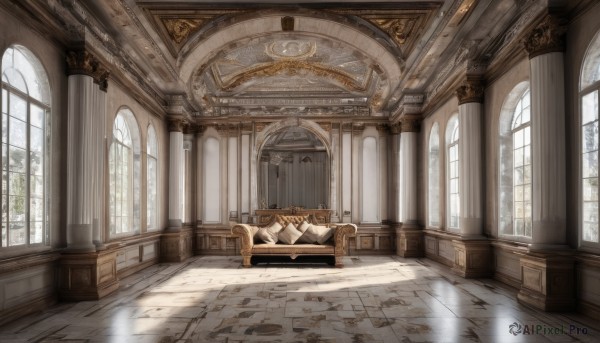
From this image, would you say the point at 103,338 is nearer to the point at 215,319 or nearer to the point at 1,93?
the point at 215,319

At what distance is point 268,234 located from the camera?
36.3 ft

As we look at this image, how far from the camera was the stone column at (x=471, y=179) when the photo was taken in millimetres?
8445

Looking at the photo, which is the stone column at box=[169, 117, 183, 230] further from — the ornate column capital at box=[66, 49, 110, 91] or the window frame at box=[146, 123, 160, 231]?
the ornate column capital at box=[66, 49, 110, 91]

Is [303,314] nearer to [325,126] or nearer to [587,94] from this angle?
[587,94]

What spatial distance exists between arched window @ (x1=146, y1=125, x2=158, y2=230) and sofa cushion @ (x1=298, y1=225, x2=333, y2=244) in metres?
3.41

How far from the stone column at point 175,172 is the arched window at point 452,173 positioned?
6395 mm

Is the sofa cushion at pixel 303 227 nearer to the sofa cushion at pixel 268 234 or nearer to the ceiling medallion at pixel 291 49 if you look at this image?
the sofa cushion at pixel 268 234

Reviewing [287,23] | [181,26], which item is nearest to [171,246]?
[181,26]

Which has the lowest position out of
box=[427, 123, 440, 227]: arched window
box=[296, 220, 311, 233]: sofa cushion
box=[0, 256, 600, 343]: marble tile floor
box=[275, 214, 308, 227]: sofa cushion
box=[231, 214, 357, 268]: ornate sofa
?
box=[0, 256, 600, 343]: marble tile floor

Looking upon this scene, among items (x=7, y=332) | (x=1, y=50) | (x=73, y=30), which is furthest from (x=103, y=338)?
(x=73, y=30)

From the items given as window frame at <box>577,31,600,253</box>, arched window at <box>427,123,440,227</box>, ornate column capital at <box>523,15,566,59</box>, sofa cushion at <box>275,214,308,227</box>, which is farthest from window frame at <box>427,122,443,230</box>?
window frame at <box>577,31,600,253</box>

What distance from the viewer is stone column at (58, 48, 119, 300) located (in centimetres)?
671

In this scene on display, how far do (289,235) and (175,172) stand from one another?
3395mm

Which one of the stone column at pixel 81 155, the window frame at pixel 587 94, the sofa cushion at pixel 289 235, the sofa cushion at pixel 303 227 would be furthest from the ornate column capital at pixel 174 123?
the window frame at pixel 587 94
